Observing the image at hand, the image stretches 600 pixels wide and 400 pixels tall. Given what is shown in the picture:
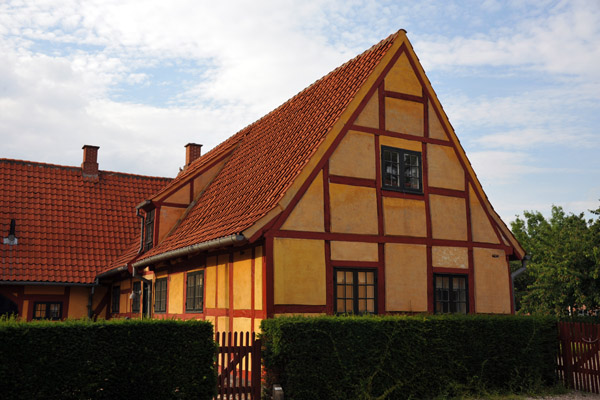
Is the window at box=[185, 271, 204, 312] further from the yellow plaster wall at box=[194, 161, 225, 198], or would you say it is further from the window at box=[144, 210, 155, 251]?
the yellow plaster wall at box=[194, 161, 225, 198]

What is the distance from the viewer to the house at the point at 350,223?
12.3 m

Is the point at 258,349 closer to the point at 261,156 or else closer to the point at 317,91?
the point at 261,156

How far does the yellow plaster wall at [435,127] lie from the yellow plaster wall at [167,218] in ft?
26.0

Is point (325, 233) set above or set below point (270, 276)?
above

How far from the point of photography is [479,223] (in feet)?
50.8

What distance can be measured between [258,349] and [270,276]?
1649 mm

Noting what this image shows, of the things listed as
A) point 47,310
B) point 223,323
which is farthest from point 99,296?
point 223,323

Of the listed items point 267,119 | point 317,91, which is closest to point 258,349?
point 317,91

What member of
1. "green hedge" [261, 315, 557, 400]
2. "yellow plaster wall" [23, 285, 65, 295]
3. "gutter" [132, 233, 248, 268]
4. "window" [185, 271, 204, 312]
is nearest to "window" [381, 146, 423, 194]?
"green hedge" [261, 315, 557, 400]


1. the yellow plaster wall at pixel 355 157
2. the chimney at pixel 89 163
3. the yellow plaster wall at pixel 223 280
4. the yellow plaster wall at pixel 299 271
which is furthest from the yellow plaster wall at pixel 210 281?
the chimney at pixel 89 163

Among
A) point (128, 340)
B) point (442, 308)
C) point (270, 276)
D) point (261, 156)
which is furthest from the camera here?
point (261, 156)

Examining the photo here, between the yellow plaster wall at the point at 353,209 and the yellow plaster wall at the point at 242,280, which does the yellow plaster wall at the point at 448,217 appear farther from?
the yellow plaster wall at the point at 242,280

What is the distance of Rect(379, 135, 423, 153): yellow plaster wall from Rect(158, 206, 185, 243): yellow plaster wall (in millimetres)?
7058

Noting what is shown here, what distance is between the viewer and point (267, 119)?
19.1 metres
